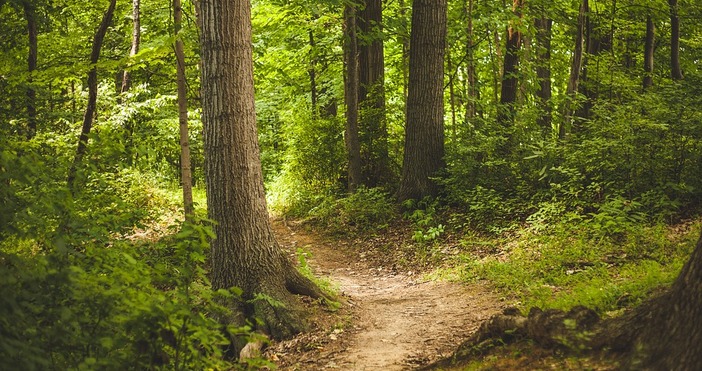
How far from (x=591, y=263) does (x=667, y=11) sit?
830cm

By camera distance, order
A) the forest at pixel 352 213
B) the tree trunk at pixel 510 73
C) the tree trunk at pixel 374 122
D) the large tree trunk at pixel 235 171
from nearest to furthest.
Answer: the forest at pixel 352 213 → the large tree trunk at pixel 235 171 → the tree trunk at pixel 510 73 → the tree trunk at pixel 374 122

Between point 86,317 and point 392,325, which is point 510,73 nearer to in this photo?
point 392,325

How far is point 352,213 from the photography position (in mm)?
13094

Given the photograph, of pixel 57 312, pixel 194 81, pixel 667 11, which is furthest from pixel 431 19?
pixel 57 312

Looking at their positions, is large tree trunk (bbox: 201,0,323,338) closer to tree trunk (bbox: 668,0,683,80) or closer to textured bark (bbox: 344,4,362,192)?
textured bark (bbox: 344,4,362,192)

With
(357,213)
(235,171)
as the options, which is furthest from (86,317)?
(357,213)

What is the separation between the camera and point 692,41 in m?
14.5

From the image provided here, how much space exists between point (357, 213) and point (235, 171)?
6.40m

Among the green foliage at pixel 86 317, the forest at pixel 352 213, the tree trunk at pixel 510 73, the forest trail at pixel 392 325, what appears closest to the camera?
the green foliage at pixel 86 317

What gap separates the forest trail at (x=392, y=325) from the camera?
19.7 feet

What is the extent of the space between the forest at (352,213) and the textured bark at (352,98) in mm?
72

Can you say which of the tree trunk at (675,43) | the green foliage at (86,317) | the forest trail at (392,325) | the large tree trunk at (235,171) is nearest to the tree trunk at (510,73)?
the tree trunk at (675,43)

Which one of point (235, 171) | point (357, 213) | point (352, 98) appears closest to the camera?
point (235, 171)

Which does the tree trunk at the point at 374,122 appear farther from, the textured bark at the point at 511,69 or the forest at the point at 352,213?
the textured bark at the point at 511,69
